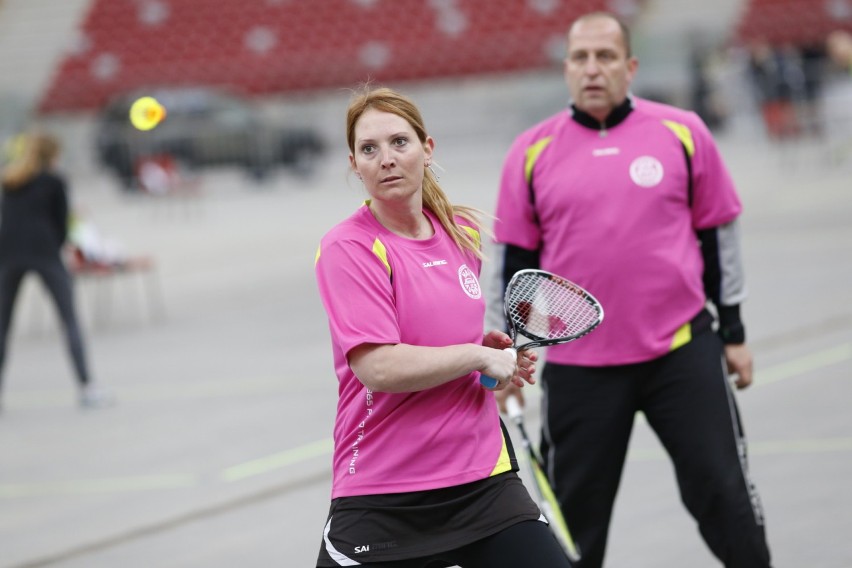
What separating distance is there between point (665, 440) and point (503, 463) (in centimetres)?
128

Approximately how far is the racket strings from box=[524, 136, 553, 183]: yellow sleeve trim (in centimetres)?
92

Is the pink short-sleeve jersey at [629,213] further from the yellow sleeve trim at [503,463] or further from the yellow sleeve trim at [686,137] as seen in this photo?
the yellow sleeve trim at [503,463]

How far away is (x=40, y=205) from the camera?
400 inches

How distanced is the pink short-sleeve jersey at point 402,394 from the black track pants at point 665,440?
1226 mm

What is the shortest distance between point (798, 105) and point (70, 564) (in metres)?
21.1

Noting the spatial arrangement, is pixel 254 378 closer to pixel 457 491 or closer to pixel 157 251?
pixel 457 491

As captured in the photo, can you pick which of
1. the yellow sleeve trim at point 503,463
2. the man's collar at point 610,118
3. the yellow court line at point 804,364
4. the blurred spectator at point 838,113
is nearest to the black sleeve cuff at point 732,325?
the man's collar at point 610,118

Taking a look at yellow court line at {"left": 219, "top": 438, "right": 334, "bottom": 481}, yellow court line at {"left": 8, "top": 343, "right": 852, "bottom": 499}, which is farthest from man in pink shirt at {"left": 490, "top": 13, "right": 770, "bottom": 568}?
yellow court line at {"left": 219, "top": 438, "right": 334, "bottom": 481}

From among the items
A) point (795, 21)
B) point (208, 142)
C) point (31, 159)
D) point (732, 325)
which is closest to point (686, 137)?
point (732, 325)

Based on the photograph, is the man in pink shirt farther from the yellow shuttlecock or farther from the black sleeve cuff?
the yellow shuttlecock

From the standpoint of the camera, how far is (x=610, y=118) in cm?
478

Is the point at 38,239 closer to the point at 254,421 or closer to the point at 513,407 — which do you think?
the point at 254,421

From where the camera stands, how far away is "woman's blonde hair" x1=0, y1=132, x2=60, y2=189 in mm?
10273

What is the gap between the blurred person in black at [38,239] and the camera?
32.8 ft
